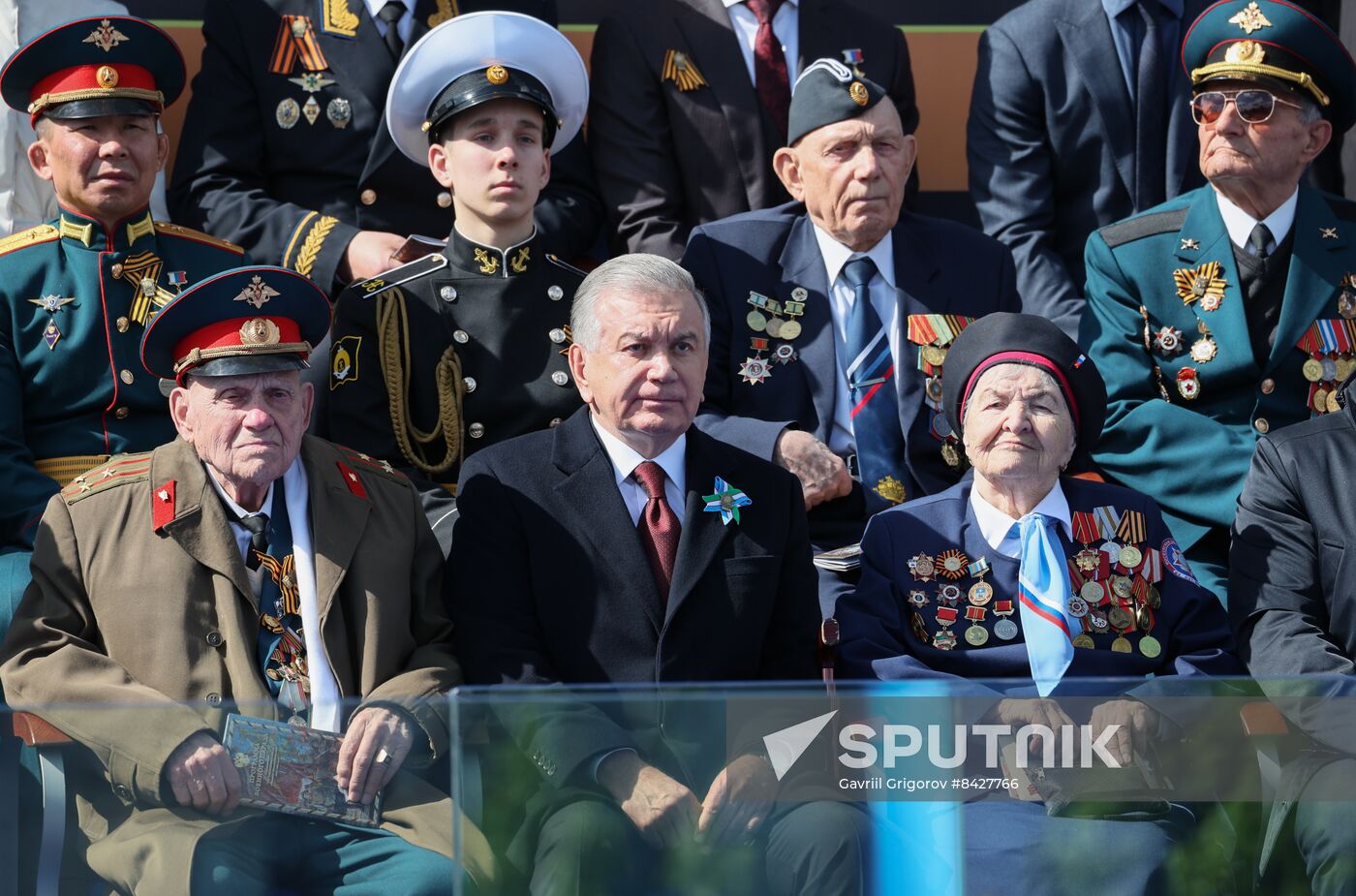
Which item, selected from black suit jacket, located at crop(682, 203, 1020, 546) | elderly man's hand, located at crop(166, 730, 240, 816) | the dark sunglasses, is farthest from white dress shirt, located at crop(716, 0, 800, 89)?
elderly man's hand, located at crop(166, 730, 240, 816)

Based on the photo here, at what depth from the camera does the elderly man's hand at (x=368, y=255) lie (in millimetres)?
4793

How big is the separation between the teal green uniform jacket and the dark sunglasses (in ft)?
0.74

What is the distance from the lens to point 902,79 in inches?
217

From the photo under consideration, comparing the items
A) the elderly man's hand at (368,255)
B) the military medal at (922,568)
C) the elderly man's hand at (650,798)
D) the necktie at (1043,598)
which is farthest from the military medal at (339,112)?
the elderly man's hand at (650,798)

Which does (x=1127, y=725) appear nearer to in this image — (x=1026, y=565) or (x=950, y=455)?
(x=1026, y=565)

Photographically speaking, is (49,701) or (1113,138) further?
(1113,138)

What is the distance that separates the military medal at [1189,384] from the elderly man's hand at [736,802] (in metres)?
2.12

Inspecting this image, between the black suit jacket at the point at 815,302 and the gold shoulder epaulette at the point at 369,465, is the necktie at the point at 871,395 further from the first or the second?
the gold shoulder epaulette at the point at 369,465

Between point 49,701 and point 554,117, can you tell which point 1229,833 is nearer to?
point 49,701

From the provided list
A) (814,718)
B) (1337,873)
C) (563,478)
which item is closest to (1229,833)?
(1337,873)

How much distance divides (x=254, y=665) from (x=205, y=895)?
2.30ft

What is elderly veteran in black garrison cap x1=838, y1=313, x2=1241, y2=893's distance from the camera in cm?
378

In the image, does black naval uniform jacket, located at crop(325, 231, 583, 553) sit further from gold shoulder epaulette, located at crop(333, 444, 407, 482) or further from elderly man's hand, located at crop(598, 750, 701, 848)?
elderly man's hand, located at crop(598, 750, 701, 848)

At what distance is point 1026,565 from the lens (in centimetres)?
383
